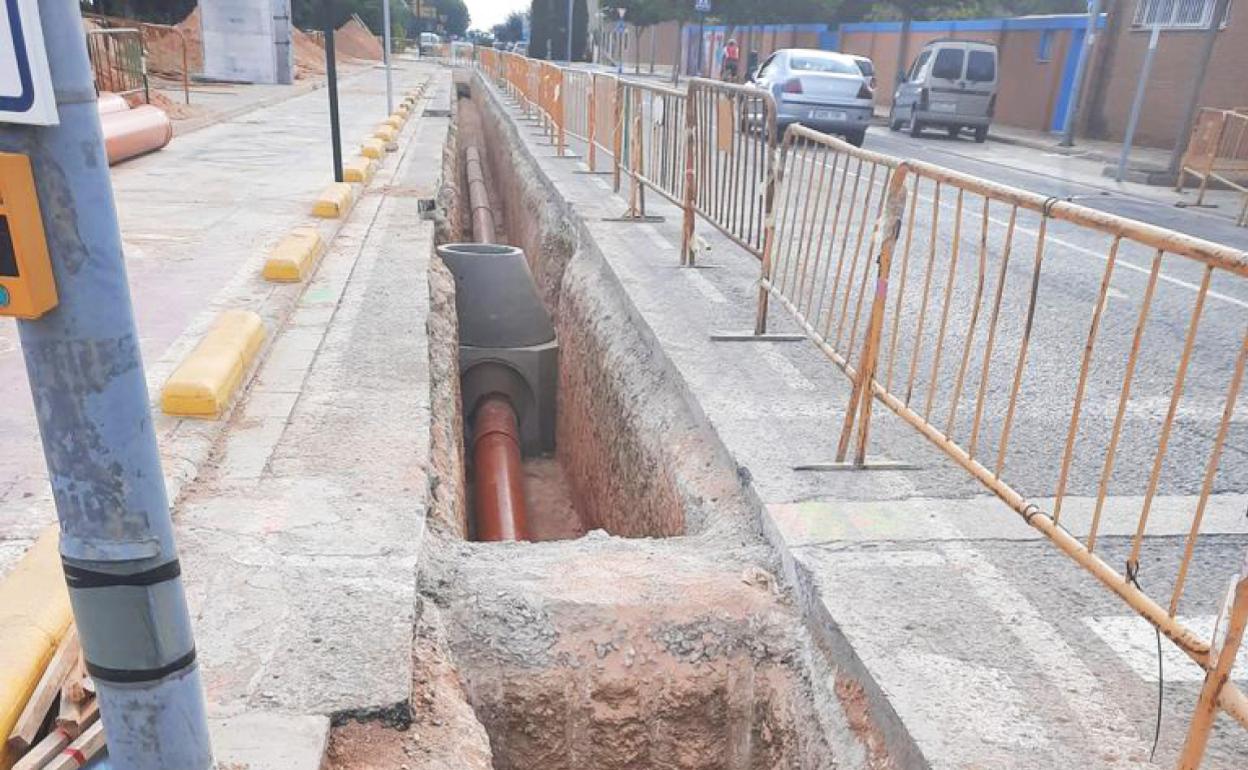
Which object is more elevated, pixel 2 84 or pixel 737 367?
pixel 2 84

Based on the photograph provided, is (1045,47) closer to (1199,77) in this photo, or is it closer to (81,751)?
(1199,77)

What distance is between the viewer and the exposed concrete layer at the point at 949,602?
89.1 inches

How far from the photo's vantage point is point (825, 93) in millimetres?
16625

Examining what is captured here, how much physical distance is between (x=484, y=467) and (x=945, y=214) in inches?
247

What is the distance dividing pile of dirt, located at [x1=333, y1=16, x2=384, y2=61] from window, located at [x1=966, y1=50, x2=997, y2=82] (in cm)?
3271

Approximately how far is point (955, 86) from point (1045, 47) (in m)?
6.73

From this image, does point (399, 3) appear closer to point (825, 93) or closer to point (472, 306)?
point (825, 93)

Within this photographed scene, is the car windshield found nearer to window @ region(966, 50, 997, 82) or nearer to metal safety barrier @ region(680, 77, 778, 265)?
window @ region(966, 50, 997, 82)

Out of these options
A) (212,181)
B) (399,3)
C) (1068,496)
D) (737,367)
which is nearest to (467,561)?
(737,367)

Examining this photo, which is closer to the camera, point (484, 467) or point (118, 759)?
point (118, 759)

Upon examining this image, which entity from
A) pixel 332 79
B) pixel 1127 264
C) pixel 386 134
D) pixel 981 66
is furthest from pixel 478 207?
pixel 981 66

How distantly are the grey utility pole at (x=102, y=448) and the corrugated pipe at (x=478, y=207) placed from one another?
1065 centimetres

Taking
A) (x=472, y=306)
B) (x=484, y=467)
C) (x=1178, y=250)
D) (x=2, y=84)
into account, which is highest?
(x=2, y=84)

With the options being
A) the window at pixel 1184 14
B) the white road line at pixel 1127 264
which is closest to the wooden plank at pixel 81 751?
the white road line at pixel 1127 264
